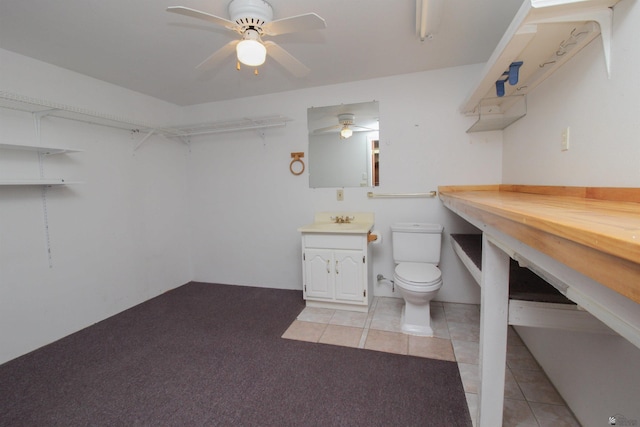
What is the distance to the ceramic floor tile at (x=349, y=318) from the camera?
226cm

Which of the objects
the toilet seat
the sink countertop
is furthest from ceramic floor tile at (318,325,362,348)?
the sink countertop

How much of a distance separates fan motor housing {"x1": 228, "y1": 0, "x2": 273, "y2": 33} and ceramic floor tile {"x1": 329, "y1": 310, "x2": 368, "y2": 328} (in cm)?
219

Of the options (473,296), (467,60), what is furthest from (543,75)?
(473,296)

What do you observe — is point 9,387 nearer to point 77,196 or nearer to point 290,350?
point 77,196

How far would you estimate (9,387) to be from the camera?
1623mm

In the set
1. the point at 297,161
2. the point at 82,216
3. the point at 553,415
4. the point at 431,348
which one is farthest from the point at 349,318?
the point at 82,216

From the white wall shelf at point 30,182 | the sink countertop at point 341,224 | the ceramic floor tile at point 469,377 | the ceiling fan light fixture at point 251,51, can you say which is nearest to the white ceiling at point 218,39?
the ceiling fan light fixture at point 251,51

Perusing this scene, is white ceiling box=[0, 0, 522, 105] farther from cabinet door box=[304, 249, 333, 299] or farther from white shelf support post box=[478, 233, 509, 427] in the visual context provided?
cabinet door box=[304, 249, 333, 299]

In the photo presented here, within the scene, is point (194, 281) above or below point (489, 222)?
below

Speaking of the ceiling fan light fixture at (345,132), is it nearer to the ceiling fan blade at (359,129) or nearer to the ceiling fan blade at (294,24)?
the ceiling fan blade at (359,129)

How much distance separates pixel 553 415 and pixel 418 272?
3.34 feet

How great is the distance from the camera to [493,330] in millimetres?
1110

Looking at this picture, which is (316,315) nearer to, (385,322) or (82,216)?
(385,322)

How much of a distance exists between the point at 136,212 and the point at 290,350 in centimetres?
221
